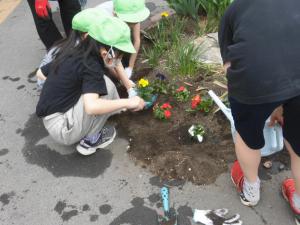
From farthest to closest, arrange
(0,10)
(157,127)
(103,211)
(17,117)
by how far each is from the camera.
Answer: (0,10)
(17,117)
(157,127)
(103,211)

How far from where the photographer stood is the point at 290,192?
196 cm

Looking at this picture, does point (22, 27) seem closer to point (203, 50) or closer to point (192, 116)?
point (203, 50)

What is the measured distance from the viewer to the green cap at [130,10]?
2.73 meters

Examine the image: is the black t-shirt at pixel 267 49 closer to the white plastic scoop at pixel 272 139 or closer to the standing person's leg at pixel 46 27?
the white plastic scoop at pixel 272 139

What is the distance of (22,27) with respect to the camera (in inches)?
175

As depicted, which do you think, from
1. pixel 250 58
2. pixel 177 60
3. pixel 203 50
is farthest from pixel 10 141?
pixel 250 58

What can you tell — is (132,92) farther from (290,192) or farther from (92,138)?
(290,192)

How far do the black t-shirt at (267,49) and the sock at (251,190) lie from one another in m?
0.64

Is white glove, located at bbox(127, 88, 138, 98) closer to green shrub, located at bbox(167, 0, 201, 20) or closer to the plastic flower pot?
the plastic flower pot

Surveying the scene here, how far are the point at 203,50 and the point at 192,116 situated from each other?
0.80 metres

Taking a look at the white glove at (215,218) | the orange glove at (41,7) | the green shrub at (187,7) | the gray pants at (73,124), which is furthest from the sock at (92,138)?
the green shrub at (187,7)

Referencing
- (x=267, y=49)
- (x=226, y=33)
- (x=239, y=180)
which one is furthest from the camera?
(x=239, y=180)

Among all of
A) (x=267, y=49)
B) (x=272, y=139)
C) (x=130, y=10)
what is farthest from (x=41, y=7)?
(x=267, y=49)

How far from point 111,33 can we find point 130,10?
767 millimetres
